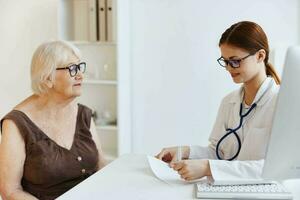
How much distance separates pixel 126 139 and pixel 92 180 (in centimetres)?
181

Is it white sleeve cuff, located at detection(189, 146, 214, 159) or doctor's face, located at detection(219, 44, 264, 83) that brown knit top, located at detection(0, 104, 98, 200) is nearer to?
white sleeve cuff, located at detection(189, 146, 214, 159)

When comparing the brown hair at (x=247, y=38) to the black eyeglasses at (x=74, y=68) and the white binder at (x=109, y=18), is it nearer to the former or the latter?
the black eyeglasses at (x=74, y=68)

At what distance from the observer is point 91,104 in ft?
12.0

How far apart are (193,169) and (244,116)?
0.36 metres

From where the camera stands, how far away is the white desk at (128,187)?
148cm

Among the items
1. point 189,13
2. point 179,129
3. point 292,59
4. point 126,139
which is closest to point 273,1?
point 189,13

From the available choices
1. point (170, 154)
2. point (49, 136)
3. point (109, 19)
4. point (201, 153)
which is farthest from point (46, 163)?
point (109, 19)

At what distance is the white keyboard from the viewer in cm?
142

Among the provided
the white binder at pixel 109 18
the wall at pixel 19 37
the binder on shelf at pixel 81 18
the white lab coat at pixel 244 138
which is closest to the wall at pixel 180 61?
the white binder at pixel 109 18

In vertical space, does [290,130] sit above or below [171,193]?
above

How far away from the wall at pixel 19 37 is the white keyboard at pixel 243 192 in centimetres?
265

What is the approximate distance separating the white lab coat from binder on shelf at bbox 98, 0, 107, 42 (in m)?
1.67

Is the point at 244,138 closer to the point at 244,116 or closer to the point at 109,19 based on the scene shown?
the point at 244,116

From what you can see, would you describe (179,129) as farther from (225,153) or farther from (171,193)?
(171,193)
